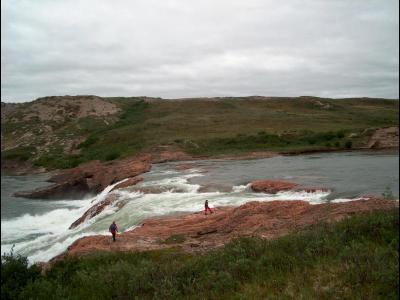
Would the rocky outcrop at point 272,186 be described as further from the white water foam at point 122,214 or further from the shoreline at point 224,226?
the shoreline at point 224,226

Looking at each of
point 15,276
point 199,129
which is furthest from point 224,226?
point 199,129

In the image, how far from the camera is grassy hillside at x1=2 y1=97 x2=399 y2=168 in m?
66.9

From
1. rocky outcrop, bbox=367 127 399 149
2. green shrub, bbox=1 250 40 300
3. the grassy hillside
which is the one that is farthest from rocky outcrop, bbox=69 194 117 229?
rocky outcrop, bbox=367 127 399 149

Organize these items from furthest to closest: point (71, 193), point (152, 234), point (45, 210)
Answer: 1. point (71, 193)
2. point (45, 210)
3. point (152, 234)

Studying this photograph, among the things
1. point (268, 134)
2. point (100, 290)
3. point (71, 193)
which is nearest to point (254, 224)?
point (100, 290)

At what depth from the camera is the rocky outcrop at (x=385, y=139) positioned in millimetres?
54531

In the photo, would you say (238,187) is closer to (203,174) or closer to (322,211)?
(203,174)

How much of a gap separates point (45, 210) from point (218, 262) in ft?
111

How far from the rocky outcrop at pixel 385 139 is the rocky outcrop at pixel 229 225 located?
37908mm

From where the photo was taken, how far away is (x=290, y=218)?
18453 millimetres

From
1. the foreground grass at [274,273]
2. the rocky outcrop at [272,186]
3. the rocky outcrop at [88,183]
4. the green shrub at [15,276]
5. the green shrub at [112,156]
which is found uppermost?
the foreground grass at [274,273]

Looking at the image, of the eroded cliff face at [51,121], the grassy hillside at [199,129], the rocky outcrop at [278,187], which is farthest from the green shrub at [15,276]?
the eroded cliff face at [51,121]

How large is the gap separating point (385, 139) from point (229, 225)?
42.2m

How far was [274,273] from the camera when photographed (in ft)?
30.3
